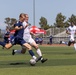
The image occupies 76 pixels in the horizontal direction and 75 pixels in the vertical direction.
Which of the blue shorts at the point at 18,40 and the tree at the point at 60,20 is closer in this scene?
the blue shorts at the point at 18,40

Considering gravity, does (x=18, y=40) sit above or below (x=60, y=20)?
below

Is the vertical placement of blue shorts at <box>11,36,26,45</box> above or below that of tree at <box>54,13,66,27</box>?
below

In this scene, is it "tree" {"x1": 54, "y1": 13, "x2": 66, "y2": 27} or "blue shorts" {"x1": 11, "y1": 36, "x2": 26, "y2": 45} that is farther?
"tree" {"x1": 54, "y1": 13, "x2": 66, "y2": 27}

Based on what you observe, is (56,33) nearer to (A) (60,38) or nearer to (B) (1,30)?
(A) (60,38)

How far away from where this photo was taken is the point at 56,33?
69.7 m

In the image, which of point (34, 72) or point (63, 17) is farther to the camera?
point (63, 17)

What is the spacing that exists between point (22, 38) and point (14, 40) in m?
0.32

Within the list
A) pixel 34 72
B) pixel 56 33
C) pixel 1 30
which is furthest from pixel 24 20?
pixel 56 33

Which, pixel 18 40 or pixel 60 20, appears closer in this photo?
pixel 18 40

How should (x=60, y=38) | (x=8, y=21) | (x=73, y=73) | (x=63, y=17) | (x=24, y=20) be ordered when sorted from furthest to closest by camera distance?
(x=8, y=21), (x=63, y=17), (x=60, y=38), (x=24, y=20), (x=73, y=73)

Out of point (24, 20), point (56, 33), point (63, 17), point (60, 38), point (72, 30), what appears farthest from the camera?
point (63, 17)

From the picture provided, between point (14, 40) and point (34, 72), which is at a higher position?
point (14, 40)

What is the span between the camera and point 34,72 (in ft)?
34.7

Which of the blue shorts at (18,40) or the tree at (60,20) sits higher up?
the tree at (60,20)
